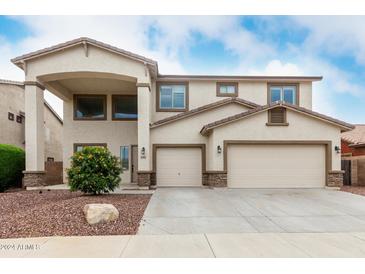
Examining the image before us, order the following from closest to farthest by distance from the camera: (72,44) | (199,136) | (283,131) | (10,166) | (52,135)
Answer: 1. (72,44)
2. (283,131)
3. (10,166)
4. (199,136)
5. (52,135)

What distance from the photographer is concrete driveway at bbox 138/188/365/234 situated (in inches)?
232

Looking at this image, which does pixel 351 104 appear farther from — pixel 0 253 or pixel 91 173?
pixel 0 253

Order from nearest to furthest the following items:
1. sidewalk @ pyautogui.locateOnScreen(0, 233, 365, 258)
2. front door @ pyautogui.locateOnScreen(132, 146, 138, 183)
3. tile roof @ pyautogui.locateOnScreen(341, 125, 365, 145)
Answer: sidewalk @ pyautogui.locateOnScreen(0, 233, 365, 258) → front door @ pyautogui.locateOnScreen(132, 146, 138, 183) → tile roof @ pyautogui.locateOnScreen(341, 125, 365, 145)

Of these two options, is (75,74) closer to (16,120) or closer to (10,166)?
(10,166)

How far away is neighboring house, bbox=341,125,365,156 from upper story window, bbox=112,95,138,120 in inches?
597

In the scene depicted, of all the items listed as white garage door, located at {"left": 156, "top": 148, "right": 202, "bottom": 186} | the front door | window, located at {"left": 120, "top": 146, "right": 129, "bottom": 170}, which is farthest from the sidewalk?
window, located at {"left": 120, "top": 146, "right": 129, "bottom": 170}

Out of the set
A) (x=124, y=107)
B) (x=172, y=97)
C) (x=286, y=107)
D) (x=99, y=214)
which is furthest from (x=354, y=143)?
(x=99, y=214)

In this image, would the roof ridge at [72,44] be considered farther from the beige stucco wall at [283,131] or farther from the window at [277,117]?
the window at [277,117]

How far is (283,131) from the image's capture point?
40.4 ft

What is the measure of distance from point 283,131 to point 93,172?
29.2ft

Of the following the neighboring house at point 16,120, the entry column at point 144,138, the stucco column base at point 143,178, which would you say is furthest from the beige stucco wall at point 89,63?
the neighboring house at point 16,120

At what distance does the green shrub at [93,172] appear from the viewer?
9.39m

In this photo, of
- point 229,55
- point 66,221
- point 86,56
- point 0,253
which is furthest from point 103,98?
point 0,253

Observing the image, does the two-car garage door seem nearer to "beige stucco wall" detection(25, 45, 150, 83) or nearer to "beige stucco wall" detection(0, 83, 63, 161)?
"beige stucco wall" detection(25, 45, 150, 83)
